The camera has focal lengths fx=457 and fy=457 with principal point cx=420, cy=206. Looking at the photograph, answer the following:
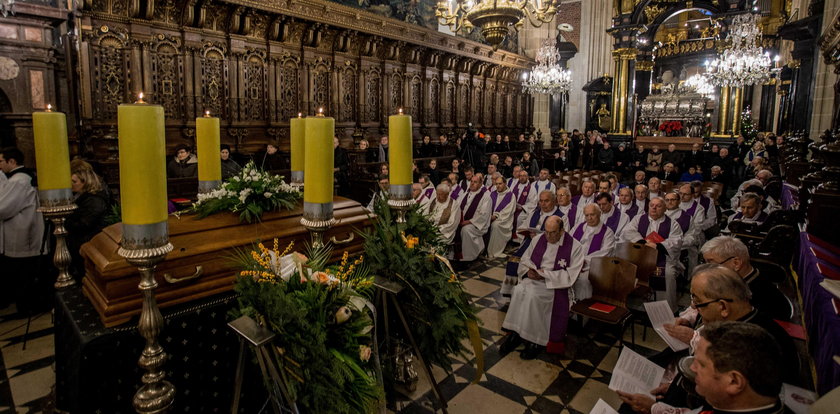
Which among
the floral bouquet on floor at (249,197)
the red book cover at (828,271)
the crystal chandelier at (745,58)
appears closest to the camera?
the red book cover at (828,271)

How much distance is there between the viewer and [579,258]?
16.1 feet

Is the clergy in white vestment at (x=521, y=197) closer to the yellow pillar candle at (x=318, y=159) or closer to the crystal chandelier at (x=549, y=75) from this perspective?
the yellow pillar candle at (x=318, y=159)

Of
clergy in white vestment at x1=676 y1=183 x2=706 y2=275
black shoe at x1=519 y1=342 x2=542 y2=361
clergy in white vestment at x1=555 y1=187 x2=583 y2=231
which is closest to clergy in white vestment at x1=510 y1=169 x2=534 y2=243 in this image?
clergy in white vestment at x1=555 y1=187 x2=583 y2=231

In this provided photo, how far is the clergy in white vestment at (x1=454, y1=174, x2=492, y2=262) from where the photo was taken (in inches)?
306

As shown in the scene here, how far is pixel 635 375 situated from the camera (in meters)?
2.91

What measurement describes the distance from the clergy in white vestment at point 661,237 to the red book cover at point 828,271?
2.74 m

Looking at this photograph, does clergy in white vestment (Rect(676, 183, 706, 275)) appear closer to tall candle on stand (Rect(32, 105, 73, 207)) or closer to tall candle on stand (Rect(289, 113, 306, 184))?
tall candle on stand (Rect(289, 113, 306, 184))

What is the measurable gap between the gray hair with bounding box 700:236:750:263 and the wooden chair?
121 cm

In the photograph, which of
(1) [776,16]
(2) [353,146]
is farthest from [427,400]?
(1) [776,16]

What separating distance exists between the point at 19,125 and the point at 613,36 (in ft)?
69.1

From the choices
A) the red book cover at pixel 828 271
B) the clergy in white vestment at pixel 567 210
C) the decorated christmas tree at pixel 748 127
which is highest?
the decorated christmas tree at pixel 748 127

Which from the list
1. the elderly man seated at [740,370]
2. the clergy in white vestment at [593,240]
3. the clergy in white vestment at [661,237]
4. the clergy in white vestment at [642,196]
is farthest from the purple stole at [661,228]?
the elderly man seated at [740,370]

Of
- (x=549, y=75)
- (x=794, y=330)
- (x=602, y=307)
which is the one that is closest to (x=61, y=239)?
(x=602, y=307)

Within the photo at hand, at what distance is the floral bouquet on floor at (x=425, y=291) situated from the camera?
99.0 inches
